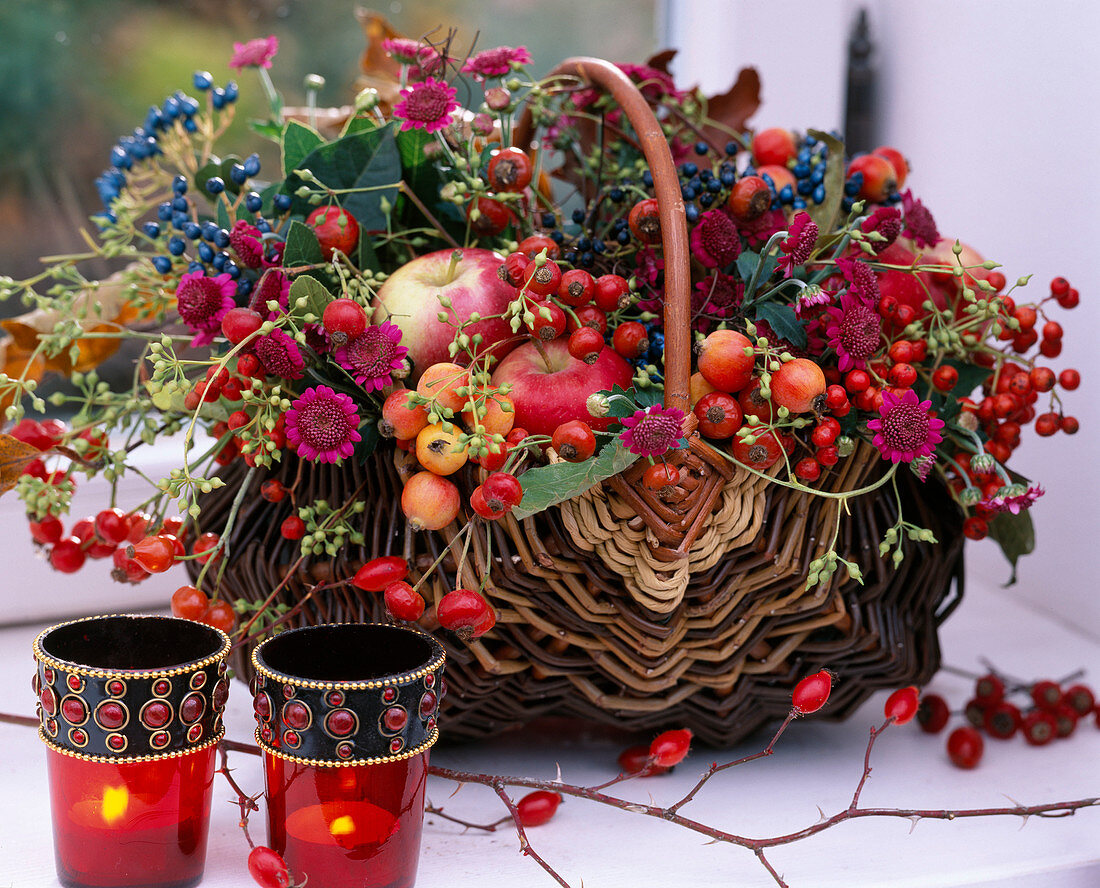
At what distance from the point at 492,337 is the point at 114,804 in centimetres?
31

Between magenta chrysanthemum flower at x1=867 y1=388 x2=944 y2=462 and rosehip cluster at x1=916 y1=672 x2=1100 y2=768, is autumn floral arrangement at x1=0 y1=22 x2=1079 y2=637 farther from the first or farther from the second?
rosehip cluster at x1=916 y1=672 x2=1100 y2=768

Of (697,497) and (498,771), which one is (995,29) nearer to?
(697,497)

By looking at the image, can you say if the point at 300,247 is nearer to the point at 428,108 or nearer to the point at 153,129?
the point at 428,108

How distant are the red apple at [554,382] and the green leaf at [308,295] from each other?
103mm

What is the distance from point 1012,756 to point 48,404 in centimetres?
93

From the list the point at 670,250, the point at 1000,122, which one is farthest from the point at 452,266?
the point at 1000,122

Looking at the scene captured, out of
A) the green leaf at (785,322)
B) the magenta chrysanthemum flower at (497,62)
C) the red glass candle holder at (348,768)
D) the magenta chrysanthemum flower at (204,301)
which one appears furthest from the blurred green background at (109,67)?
the red glass candle holder at (348,768)

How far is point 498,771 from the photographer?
2.18 feet

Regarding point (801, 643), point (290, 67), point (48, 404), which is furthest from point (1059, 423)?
point (48, 404)

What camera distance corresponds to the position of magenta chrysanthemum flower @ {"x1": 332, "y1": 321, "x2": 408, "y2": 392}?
554 mm

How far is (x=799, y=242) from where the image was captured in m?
0.57

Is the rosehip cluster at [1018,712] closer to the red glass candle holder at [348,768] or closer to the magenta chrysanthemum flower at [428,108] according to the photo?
the red glass candle holder at [348,768]

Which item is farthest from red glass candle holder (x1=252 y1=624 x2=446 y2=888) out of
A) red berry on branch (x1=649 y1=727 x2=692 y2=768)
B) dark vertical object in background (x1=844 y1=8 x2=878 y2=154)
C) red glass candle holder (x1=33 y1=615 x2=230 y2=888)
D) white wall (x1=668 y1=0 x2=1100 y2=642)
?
dark vertical object in background (x1=844 y1=8 x2=878 y2=154)

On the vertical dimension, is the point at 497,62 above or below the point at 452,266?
above
